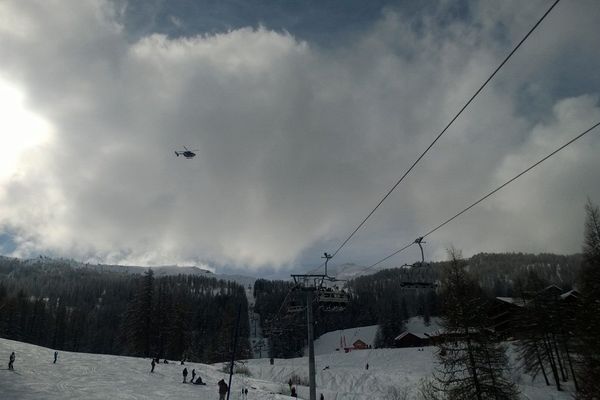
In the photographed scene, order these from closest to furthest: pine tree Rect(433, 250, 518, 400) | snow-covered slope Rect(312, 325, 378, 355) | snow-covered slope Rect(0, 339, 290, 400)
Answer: pine tree Rect(433, 250, 518, 400) → snow-covered slope Rect(0, 339, 290, 400) → snow-covered slope Rect(312, 325, 378, 355)

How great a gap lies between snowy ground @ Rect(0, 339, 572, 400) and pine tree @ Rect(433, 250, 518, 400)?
16962 millimetres

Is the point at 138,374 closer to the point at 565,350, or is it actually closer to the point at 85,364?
the point at 85,364

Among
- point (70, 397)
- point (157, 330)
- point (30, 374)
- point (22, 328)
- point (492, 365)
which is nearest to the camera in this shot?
point (492, 365)

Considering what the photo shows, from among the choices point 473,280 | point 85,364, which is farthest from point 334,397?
point 85,364

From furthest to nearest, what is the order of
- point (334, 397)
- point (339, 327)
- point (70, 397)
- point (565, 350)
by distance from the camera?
1. point (339, 327)
2. point (334, 397)
3. point (565, 350)
4. point (70, 397)

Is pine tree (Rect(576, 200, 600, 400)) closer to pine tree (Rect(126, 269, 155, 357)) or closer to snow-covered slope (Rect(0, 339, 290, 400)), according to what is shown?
snow-covered slope (Rect(0, 339, 290, 400))

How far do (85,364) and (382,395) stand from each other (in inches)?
1294

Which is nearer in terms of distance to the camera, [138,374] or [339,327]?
[138,374]

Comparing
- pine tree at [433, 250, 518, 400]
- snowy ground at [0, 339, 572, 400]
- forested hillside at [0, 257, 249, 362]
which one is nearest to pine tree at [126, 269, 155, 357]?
forested hillside at [0, 257, 249, 362]

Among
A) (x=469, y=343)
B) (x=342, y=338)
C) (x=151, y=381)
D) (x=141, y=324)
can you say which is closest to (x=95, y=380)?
(x=151, y=381)

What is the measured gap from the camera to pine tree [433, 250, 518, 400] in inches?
928

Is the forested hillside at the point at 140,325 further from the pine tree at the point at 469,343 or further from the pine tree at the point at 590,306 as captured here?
the pine tree at the point at 590,306

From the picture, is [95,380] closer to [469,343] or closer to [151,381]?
[151,381]

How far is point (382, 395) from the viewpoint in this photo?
146 feet
